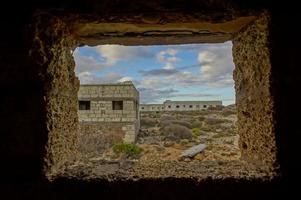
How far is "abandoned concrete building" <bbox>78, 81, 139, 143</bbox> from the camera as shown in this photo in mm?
11992

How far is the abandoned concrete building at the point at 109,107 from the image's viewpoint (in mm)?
11992

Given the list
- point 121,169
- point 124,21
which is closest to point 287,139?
point 121,169

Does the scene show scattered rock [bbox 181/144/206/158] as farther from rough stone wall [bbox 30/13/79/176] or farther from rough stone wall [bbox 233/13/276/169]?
rough stone wall [bbox 30/13/79/176]

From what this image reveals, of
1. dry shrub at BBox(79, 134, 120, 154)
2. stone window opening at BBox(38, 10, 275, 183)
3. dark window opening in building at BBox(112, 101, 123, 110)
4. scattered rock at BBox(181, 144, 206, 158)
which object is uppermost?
dark window opening in building at BBox(112, 101, 123, 110)

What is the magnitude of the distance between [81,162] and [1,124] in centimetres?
43

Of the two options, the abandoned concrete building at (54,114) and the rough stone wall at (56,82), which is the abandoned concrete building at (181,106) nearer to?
the rough stone wall at (56,82)

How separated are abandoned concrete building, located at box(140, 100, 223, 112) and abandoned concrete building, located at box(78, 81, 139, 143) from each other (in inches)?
140

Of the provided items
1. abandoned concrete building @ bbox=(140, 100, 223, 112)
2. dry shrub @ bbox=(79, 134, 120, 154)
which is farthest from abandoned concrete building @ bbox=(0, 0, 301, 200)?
abandoned concrete building @ bbox=(140, 100, 223, 112)

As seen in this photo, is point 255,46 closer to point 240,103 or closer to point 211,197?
point 240,103

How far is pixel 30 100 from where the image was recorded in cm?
117

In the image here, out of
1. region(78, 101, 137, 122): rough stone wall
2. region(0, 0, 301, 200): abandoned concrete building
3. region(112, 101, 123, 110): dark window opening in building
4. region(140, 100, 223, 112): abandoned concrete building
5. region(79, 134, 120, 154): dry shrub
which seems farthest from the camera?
region(140, 100, 223, 112): abandoned concrete building

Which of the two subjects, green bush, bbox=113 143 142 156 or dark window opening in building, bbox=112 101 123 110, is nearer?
green bush, bbox=113 143 142 156

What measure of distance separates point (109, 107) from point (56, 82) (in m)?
11.2

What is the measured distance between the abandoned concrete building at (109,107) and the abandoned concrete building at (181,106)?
11.7ft
